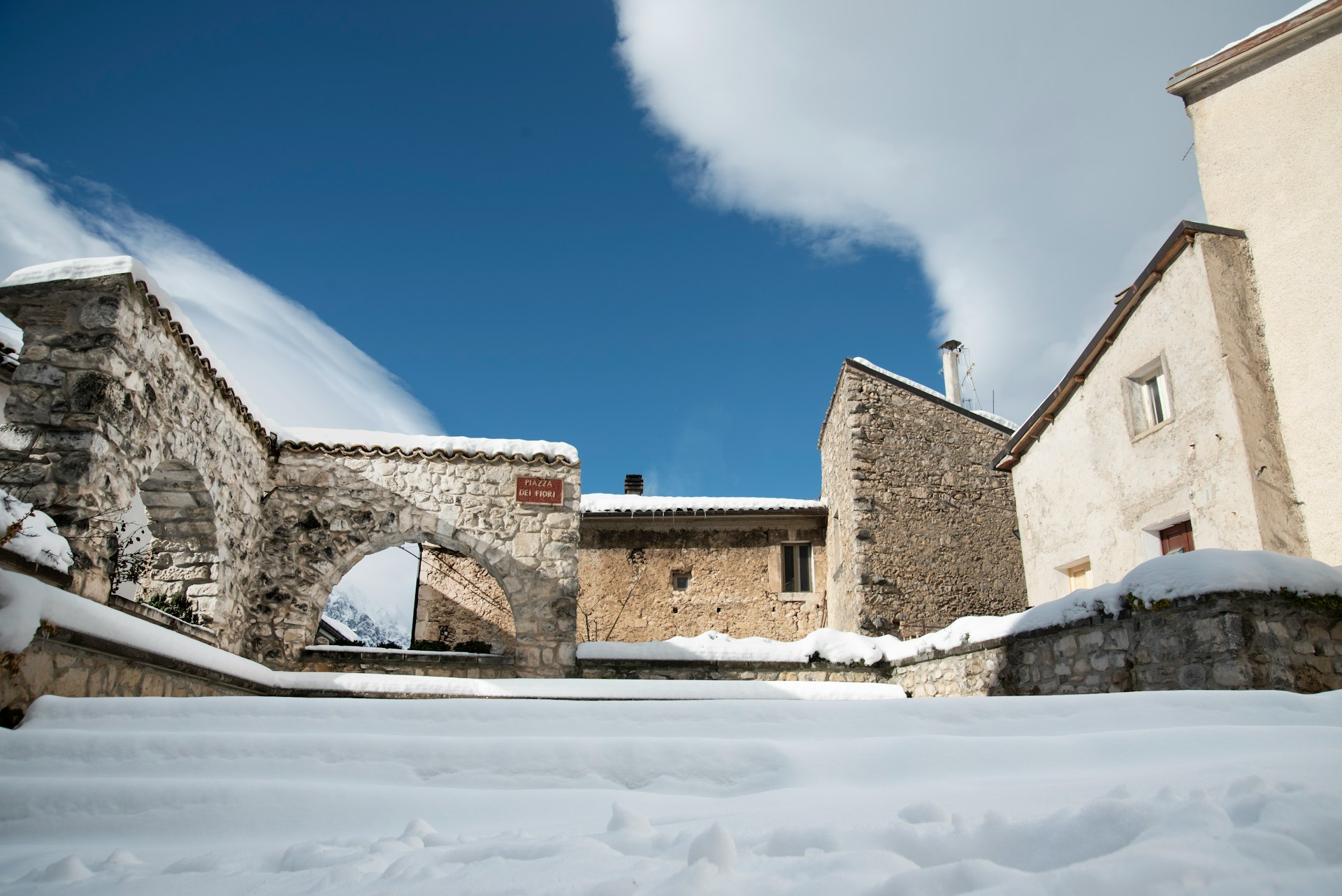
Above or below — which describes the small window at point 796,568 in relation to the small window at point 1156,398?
below

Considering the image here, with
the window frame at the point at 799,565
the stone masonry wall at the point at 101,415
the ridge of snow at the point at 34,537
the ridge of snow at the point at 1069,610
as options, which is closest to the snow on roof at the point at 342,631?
the window frame at the point at 799,565

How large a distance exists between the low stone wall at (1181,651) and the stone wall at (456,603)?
9070 mm

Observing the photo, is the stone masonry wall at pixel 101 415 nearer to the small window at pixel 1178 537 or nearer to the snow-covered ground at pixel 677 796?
the snow-covered ground at pixel 677 796

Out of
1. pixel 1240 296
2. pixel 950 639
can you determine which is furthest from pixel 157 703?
pixel 1240 296

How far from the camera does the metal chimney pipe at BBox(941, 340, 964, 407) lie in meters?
15.6

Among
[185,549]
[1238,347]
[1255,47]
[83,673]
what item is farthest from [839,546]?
[83,673]

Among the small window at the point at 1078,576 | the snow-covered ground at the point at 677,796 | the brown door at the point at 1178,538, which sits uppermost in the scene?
the brown door at the point at 1178,538

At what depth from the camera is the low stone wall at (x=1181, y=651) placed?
416 centimetres

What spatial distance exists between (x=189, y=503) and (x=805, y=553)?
31.5ft

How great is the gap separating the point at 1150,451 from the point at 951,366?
7605 mm

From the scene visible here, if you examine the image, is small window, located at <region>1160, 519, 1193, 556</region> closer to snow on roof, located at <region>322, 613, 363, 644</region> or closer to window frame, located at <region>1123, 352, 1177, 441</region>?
window frame, located at <region>1123, 352, 1177, 441</region>

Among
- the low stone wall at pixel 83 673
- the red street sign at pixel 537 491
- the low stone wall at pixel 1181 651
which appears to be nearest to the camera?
the low stone wall at pixel 83 673

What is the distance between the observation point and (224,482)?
763 cm

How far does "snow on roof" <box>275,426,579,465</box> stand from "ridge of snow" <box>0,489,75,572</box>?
4.62 metres
